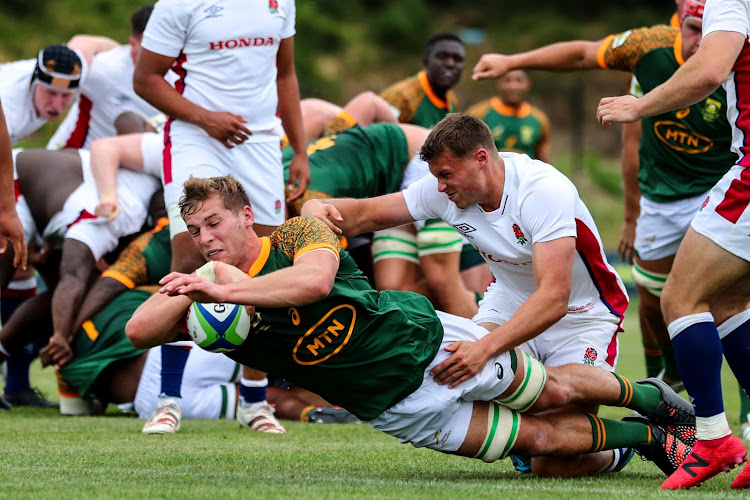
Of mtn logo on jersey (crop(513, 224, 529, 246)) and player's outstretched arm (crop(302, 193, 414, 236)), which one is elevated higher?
mtn logo on jersey (crop(513, 224, 529, 246))

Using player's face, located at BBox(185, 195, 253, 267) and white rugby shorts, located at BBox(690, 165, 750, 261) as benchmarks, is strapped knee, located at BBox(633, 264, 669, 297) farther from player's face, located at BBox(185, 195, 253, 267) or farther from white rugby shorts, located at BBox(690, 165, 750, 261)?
player's face, located at BBox(185, 195, 253, 267)

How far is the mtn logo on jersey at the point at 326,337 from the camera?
13.1 ft

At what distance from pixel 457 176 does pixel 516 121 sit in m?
8.83

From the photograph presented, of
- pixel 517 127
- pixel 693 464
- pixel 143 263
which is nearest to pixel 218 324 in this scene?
pixel 693 464

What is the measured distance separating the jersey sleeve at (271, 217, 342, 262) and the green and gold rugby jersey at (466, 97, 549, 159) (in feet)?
28.0

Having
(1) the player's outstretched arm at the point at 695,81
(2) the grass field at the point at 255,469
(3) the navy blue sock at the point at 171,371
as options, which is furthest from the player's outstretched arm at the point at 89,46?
(1) the player's outstretched arm at the point at 695,81

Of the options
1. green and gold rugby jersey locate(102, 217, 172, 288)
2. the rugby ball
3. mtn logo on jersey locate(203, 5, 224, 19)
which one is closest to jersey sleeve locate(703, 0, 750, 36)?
the rugby ball

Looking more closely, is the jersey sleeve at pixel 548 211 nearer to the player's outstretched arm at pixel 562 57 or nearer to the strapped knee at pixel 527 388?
the strapped knee at pixel 527 388

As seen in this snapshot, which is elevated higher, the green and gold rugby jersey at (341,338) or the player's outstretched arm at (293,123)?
A: the player's outstretched arm at (293,123)

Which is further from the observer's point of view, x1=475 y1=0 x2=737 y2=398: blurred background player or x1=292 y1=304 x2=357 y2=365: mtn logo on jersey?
x1=475 y1=0 x2=737 y2=398: blurred background player

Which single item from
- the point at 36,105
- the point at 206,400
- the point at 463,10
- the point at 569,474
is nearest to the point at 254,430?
the point at 206,400

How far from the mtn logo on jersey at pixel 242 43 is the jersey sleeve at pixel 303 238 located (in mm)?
2029

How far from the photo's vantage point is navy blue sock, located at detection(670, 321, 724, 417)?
4.15 metres

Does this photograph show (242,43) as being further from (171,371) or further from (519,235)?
(519,235)
